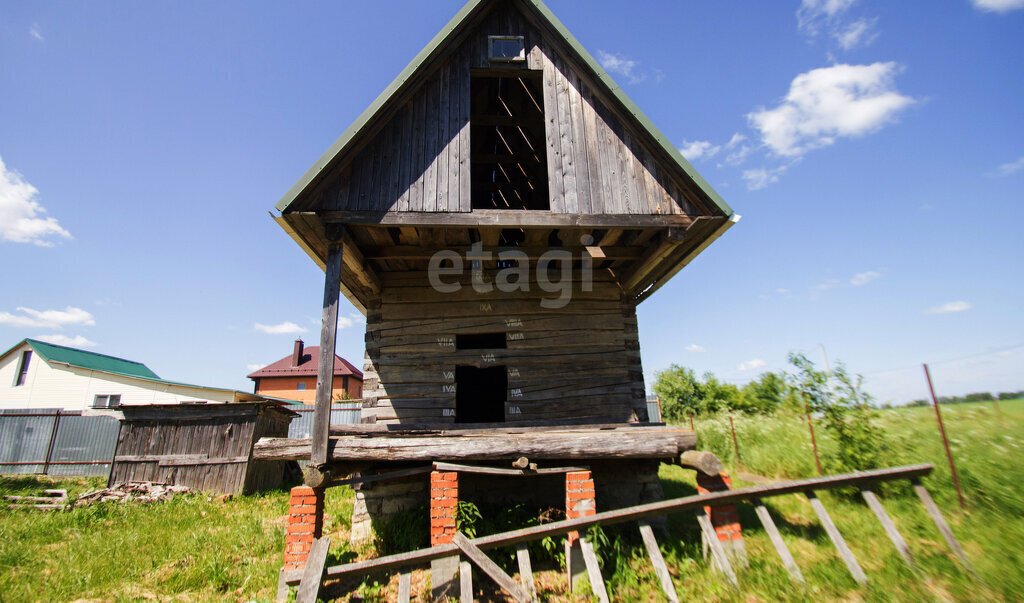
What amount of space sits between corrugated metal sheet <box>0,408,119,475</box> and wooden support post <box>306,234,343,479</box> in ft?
50.0

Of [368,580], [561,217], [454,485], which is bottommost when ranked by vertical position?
[368,580]

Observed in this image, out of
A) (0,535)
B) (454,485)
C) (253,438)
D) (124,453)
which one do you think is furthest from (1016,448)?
(124,453)

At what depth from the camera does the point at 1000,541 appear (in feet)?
15.5

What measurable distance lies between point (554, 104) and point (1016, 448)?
28.6 ft

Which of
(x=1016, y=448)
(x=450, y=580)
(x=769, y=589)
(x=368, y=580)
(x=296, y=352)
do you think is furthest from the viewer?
(x=296, y=352)

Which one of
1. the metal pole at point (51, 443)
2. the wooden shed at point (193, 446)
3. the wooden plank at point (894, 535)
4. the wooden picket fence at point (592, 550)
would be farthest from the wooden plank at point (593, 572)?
the metal pole at point (51, 443)

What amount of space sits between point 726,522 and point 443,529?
10.7 ft

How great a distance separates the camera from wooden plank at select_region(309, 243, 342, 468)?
487 centimetres

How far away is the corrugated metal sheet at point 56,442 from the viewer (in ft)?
47.9

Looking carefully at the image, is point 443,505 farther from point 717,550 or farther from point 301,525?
point 717,550

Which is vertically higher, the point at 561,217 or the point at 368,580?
the point at 561,217

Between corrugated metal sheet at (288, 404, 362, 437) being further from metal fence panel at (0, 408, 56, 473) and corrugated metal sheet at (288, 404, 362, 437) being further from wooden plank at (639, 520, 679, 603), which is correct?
wooden plank at (639, 520, 679, 603)

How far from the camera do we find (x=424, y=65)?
20.9 feet

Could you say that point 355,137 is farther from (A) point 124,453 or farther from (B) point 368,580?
(A) point 124,453
